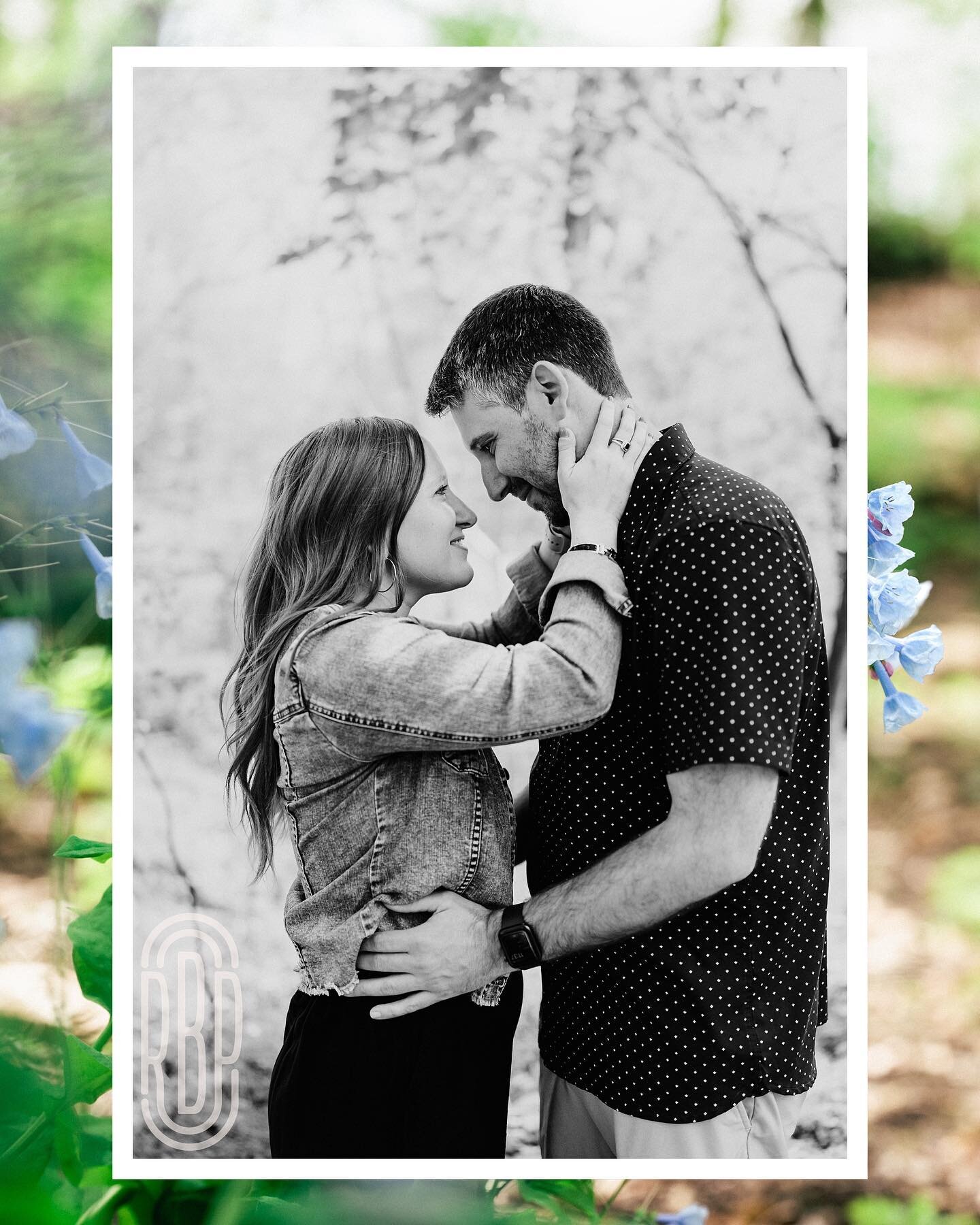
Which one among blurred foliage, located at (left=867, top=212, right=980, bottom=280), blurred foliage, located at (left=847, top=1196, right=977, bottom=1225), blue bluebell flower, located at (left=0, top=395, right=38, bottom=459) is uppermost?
blurred foliage, located at (left=867, top=212, right=980, bottom=280)

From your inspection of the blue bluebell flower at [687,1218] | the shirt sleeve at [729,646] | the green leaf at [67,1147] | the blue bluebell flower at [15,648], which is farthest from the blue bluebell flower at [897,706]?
the green leaf at [67,1147]

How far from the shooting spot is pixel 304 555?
5.61 feet

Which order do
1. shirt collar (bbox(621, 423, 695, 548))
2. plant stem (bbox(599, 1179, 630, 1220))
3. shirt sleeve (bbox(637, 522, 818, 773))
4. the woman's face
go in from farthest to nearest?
plant stem (bbox(599, 1179, 630, 1220)) → the woman's face → shirt collar (bbox(621, 423, 695, 548)) → shirt sleeve (bbox(637, 522, 818, 773))

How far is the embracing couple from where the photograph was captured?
147 centimetres

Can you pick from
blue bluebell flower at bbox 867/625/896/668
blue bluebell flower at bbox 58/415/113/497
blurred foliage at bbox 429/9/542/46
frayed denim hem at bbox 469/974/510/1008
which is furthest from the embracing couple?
blurred foliage at bbox 429/9/542/46

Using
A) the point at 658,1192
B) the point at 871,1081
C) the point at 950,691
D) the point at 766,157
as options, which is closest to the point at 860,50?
the point at 766,157

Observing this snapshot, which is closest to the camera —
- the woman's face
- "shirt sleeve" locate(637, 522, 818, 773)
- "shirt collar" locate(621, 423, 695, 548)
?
"shirt sleeve" locate(637, 522, 818, 773)

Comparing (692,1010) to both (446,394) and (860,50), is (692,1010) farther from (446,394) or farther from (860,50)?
(860,50)

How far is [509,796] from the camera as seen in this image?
168cm

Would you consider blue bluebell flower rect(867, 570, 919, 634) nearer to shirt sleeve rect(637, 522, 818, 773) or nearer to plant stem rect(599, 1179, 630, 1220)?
shirt sleeve rect(637, 522, 818, 773)

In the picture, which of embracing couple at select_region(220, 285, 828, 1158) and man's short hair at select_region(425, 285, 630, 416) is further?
man's short hair at select_region(425, 285, 630, 416)

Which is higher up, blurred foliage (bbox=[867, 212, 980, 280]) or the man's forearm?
blurred foliage (bbox=[867, 212, 980, 280])

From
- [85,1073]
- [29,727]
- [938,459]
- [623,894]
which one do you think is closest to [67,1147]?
[85,1073]

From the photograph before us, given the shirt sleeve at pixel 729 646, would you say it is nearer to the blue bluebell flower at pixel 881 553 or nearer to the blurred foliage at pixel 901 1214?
the blue bluebell flower at pixel 881 553
